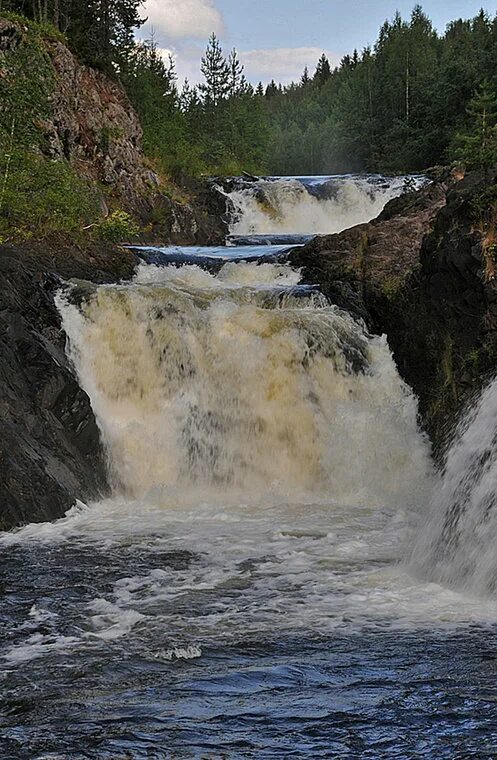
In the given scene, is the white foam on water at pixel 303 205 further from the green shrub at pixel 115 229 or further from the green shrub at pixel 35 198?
the green shrub at pixel 35 198

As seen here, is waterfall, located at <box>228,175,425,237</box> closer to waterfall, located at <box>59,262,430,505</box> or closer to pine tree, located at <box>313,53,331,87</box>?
waterfall, located at <box>59,262,430,505</box>

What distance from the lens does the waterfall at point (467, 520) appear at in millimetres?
7230

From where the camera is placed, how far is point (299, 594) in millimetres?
7227

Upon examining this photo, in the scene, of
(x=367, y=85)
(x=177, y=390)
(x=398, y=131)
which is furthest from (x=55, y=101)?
(x=367, y=85)

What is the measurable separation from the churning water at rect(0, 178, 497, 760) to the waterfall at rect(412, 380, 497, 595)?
3 cm

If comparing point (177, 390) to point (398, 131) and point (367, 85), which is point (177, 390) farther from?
point (367, 85)

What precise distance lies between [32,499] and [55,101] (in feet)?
53.9

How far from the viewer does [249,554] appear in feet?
28.3

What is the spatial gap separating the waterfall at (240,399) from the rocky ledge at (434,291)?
44 cm

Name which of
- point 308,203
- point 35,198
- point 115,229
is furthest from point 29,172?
point 308,203

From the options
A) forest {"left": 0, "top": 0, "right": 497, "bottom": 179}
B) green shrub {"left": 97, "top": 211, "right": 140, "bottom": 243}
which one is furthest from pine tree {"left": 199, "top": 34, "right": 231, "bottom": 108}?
green shrub {"left": 97, "top": 211, "right": 140, "bottom": 243}

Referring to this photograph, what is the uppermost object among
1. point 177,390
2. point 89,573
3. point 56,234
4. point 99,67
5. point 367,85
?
point 367,85

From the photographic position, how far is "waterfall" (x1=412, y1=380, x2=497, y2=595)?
7.23 m

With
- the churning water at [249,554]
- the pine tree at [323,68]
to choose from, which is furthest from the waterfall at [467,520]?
the pine tree at [323,68]
